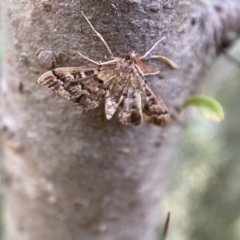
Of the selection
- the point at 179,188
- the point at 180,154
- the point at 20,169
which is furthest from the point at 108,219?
the point at 179,188

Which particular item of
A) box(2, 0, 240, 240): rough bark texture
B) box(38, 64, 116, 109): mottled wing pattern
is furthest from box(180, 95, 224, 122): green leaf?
box(38, 64, 116, 109): mottled wing pattern

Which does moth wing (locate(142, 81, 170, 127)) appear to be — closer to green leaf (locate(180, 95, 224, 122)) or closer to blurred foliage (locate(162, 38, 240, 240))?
green leaf (locate(180, 95, 224, 122))

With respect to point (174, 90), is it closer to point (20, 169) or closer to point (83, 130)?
point (83, 130)

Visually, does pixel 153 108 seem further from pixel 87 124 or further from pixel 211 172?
pixel 211 172

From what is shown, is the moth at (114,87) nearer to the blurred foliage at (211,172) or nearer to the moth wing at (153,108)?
the moth wing at (153,108)

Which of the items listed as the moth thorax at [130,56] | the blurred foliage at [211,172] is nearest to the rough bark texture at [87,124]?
the moth thorax at [130,56]

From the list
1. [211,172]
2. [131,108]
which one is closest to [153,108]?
[131,108]
